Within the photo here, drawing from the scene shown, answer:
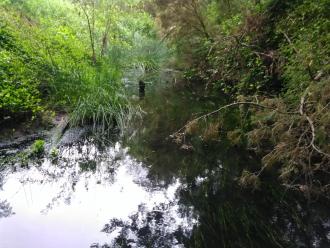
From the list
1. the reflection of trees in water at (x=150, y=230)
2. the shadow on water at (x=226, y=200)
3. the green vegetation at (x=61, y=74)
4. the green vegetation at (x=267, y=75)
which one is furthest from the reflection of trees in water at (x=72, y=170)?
the green vegetation at (x=267, y=75)

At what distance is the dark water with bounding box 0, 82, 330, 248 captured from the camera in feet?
11.4

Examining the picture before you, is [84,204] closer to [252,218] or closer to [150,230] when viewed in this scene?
[150,230]

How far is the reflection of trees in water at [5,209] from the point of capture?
12.7 ft

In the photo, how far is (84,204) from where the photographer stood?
13.5 ft

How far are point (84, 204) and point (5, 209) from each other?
78cm

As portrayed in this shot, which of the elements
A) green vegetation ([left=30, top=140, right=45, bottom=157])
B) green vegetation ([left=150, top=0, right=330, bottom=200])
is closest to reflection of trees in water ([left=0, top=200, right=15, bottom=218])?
green vegetation ([left=30, top=140, right=45, bottom=157])

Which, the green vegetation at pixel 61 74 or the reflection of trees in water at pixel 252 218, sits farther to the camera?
the green vegetation at pixel 61 74

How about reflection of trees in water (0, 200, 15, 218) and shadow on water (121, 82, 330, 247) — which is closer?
shadow on water (121, 82, 330, 247)

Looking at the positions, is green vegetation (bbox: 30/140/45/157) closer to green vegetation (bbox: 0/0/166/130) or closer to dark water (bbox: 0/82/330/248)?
dark water (bbox: 0/82/330/248)

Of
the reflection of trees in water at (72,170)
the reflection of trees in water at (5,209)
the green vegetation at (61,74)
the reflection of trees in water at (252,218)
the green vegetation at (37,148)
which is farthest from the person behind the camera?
the green vegetation at (61,74)

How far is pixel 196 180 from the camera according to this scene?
4.67m

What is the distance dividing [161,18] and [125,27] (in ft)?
11.7

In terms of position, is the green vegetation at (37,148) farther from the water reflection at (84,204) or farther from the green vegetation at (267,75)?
the green vegetation at (267,75)

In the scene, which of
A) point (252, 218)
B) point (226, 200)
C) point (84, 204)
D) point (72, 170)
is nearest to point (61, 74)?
point (72, 170)
